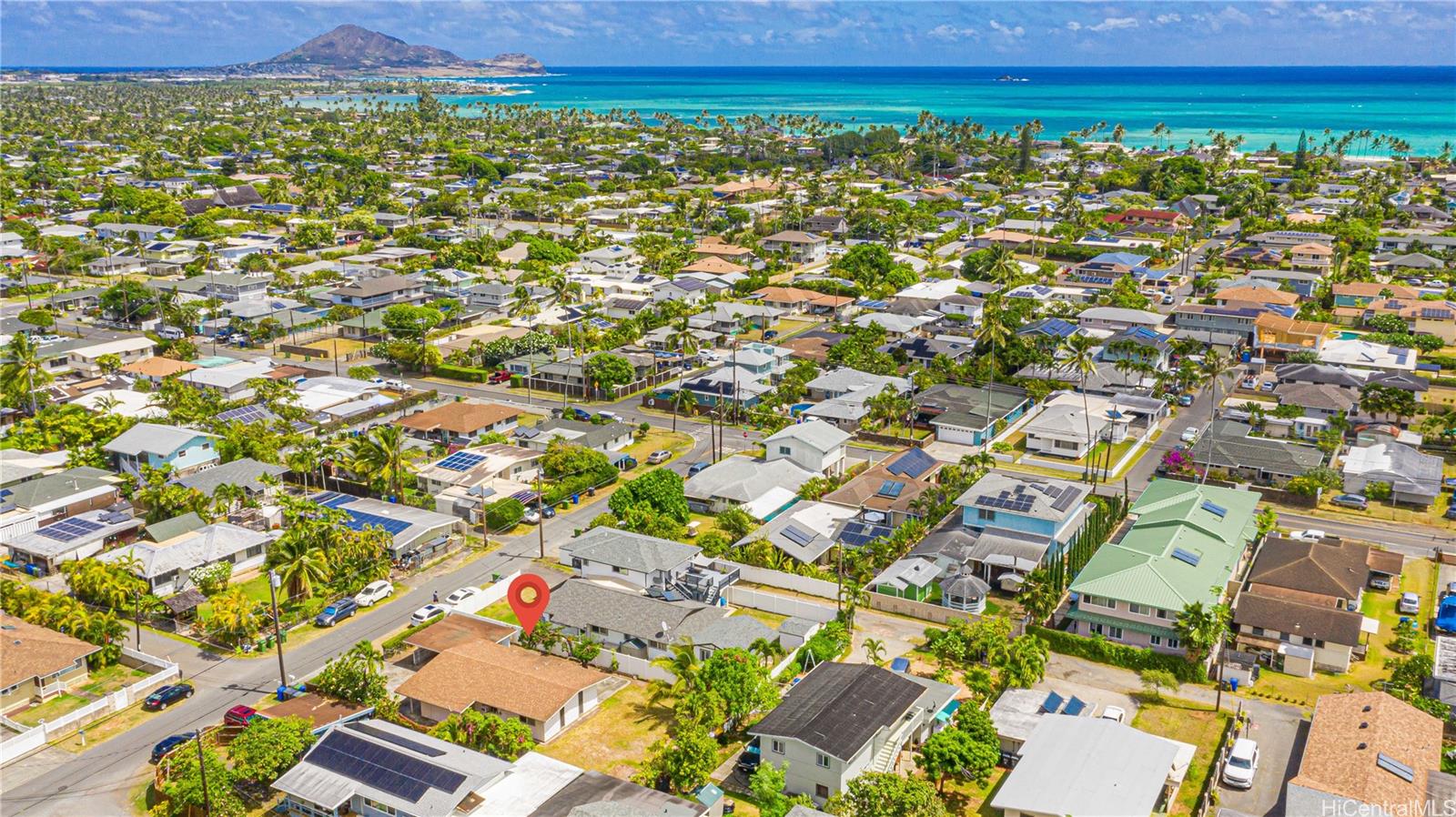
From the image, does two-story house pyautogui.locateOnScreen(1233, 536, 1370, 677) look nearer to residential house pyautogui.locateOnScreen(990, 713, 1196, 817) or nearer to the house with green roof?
the house with green roof

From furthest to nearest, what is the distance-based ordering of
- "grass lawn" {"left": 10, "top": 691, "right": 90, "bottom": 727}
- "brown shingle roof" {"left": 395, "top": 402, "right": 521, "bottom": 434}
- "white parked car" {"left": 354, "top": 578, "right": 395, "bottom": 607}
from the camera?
"brown shingle roof" {"left": 395, "top": 402, "right": 521, "bottom": 434}, "white parked car" {"left": 354, "top": 578, "right": 395, "bottom": 607}, "grass lawn" {"left": 10, "top": 691, "right": 90, "bottom": 727}

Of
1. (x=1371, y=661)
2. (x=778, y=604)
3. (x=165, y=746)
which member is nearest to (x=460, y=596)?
(x=165, y=746)

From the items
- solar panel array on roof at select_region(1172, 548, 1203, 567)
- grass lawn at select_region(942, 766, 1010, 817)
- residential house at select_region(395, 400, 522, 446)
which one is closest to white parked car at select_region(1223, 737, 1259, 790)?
grass lawn at select_region(942, 766, 1010, 817)

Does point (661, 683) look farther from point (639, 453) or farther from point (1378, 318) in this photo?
point (1378, 318)

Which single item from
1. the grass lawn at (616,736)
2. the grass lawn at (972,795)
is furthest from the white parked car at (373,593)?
the grass lawn at (972,795)

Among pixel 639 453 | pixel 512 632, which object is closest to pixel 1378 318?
pixel 639 453

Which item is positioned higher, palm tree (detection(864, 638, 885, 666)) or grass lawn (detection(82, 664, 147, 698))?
palm tree (detection(864, 638, 885, 666))

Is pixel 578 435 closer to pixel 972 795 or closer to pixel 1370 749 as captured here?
pixel 972 795

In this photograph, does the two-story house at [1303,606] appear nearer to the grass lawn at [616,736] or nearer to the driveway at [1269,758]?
the driveway at [1269,758]
